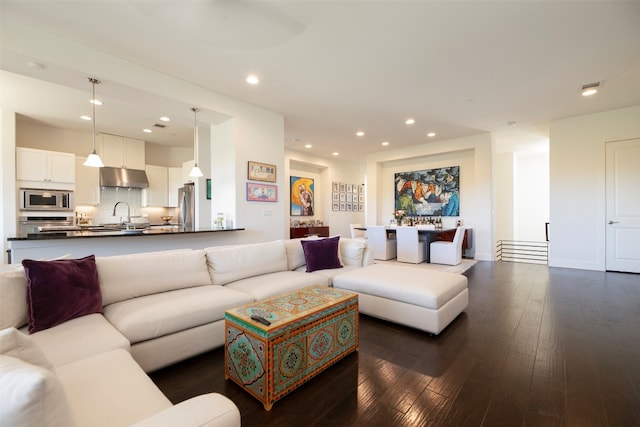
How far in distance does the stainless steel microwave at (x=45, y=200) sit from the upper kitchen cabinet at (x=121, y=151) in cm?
106

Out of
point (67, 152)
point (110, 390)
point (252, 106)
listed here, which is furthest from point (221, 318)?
point (67, 152)

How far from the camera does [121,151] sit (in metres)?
6.09

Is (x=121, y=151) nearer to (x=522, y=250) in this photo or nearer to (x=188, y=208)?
(x=188, y=208)

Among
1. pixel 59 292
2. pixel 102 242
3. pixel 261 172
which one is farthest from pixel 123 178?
pixel 59 292

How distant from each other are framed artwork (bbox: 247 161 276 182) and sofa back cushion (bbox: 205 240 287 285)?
1570mm

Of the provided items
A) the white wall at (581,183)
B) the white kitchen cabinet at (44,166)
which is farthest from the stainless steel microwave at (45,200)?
the white wall at (581,183)

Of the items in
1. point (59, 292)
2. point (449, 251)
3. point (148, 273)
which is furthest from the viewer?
point (449, 251)

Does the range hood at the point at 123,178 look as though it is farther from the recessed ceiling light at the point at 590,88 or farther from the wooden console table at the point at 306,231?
the recessed ceiling light at the point at 590,88

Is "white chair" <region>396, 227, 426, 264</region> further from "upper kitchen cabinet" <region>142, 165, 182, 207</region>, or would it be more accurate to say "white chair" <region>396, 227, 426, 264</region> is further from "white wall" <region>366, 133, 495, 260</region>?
"upper kitchen cabinet" <region>142, 165, 182, 207</region>

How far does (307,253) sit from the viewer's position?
334cm

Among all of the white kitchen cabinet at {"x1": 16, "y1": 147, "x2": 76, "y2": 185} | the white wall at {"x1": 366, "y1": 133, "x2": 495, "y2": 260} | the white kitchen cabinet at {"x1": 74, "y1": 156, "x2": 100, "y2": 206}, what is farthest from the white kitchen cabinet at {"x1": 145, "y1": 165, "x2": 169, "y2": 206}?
the white wall at {"x1": 366, "y1": 133, "x2": 495, "y2": 260}

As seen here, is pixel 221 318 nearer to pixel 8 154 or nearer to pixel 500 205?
pixel 8 154

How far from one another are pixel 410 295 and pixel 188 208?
4.93 meters

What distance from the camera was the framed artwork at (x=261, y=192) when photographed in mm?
4402
